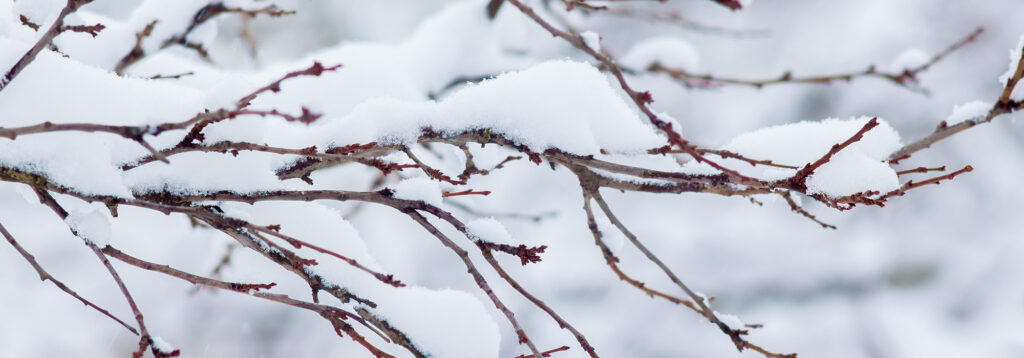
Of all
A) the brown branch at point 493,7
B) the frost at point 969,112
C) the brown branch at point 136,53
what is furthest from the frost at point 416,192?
the brown branch at point 493,7

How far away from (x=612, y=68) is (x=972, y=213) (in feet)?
20.5

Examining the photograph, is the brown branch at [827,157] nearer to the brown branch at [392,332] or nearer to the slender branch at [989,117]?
the slender branch at [989,117]

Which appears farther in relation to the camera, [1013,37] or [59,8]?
[1013,37]

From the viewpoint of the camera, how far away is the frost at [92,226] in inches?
36.5

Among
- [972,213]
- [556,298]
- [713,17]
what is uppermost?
[713,17]

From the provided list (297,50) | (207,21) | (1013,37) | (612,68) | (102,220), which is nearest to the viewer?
(102,220)

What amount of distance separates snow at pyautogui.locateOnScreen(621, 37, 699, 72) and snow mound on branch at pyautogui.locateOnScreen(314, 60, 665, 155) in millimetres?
1177

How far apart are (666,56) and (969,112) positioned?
4.09 ft

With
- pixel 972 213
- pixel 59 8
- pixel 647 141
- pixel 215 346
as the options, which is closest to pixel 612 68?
pixel 647 141

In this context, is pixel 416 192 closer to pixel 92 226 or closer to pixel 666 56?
pixel 92 226

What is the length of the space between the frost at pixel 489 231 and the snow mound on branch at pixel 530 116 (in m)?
0.18

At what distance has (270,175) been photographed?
110 centimetres

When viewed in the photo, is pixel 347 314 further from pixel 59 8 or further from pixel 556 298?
pixel 556 298

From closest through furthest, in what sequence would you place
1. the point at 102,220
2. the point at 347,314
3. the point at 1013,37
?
the point at 102,220
the point at 347,314
the point at 1013,37
